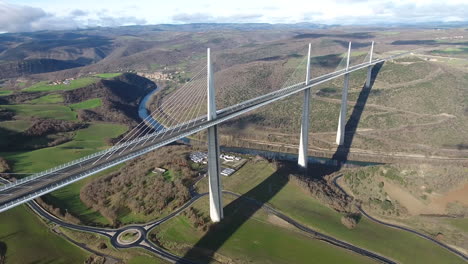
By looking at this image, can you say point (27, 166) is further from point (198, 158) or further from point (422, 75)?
point (422, 75)

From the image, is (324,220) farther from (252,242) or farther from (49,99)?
(49,99)

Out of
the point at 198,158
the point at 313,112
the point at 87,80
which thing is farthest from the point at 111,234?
the point at 87,80

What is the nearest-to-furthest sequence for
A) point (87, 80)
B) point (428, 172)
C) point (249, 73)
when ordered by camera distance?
point (428, 172) < point (249, 73) < point (87, 80)

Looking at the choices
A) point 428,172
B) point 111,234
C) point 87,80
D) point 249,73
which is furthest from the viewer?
point 87,80

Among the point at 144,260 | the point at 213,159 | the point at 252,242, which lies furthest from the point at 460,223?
the point at 144,260

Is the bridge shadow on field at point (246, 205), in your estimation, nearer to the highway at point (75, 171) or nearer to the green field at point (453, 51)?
the highway at point (75, 171)

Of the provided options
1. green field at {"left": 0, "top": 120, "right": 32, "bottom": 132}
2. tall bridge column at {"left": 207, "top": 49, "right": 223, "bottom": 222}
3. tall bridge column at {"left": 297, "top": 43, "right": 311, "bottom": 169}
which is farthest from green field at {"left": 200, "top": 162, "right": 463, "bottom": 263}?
green field at {"left": 0, "top": 120, "right": 32, "bottom": 132}

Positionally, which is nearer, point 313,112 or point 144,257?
point 144,257

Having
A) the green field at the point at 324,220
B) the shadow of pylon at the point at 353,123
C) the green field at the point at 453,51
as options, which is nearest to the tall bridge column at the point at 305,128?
the green field at the point at 324,220
